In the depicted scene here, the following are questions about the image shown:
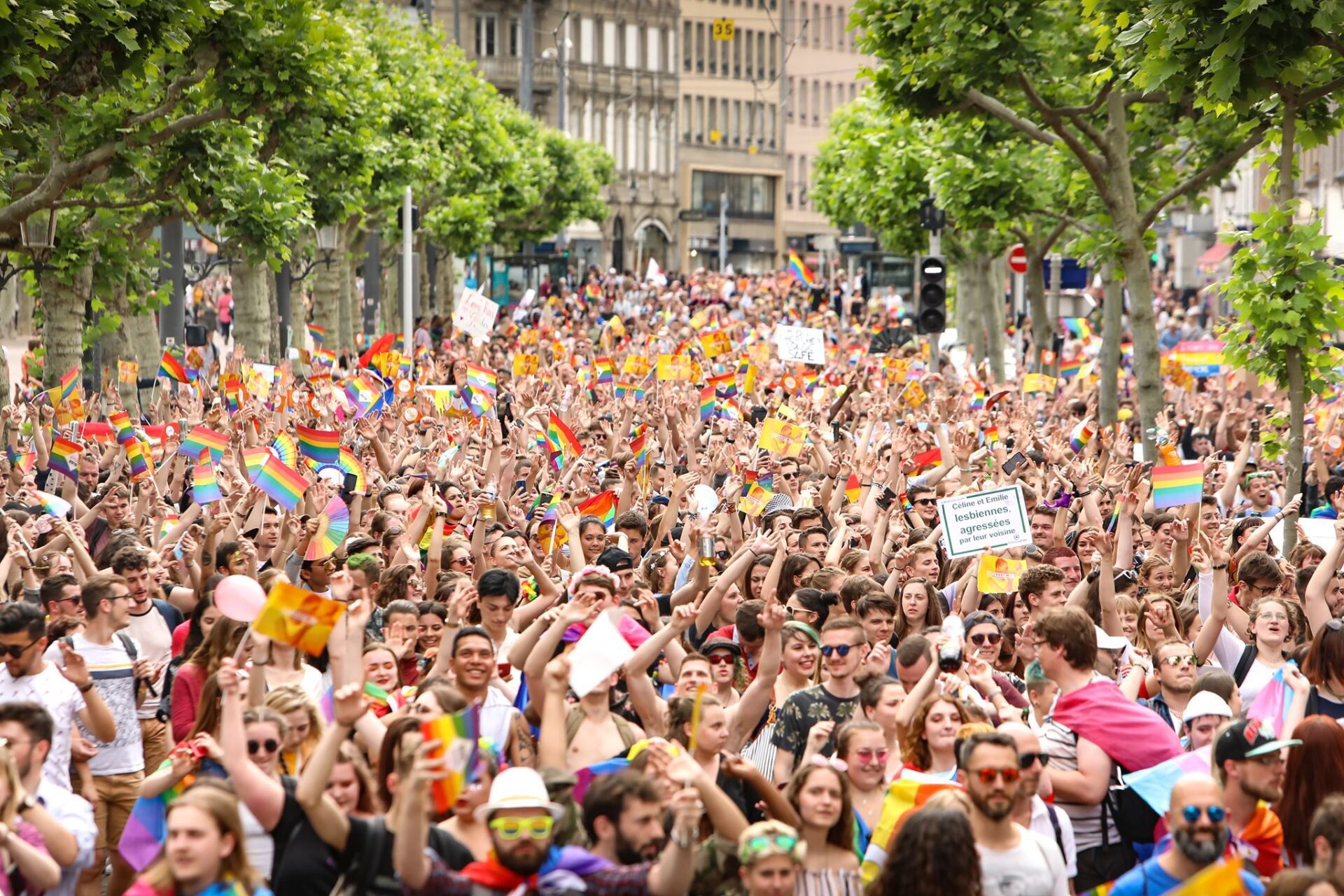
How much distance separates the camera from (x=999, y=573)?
35.1 ft

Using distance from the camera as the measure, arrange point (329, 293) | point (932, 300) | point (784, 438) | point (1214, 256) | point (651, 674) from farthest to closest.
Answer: point (1214, 256)
point (329, 293)
point (932, 300)
point (784, 438)
point (651, 674)

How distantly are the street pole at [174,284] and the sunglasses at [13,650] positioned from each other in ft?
65.1

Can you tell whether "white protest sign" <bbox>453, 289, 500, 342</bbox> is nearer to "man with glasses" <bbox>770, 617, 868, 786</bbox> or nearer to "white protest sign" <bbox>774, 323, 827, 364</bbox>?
"white protest sign" <bbox>774, 323, 827, 364</bbox>

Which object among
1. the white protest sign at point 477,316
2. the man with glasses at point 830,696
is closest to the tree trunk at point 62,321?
the white protest sign at point 477,316

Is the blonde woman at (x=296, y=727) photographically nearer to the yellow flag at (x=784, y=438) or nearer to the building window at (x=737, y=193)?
the yellow flag at (x=784, y=438)

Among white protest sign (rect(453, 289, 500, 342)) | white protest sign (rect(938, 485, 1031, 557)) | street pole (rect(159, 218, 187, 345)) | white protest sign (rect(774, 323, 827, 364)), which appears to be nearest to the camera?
white protest sign (rect(938, 485, 1031, 557))

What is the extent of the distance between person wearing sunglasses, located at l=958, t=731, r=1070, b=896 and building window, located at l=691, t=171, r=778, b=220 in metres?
98.4

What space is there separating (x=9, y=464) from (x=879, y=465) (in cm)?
628

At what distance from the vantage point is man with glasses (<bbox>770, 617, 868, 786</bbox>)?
7746 mm

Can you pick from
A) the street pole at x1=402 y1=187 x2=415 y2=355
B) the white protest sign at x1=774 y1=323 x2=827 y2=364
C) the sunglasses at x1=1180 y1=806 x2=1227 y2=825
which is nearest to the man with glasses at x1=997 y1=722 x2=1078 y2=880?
the sunglasses at x1=1180 y1=806 x2=1227 y2=825

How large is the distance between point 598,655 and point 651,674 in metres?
1.83

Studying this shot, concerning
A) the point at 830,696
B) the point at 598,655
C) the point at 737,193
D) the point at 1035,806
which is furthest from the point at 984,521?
the point at 737,193

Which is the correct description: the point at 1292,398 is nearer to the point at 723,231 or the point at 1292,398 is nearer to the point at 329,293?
the point at 329,293

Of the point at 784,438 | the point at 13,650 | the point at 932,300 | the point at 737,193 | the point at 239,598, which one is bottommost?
the point at 13,650
